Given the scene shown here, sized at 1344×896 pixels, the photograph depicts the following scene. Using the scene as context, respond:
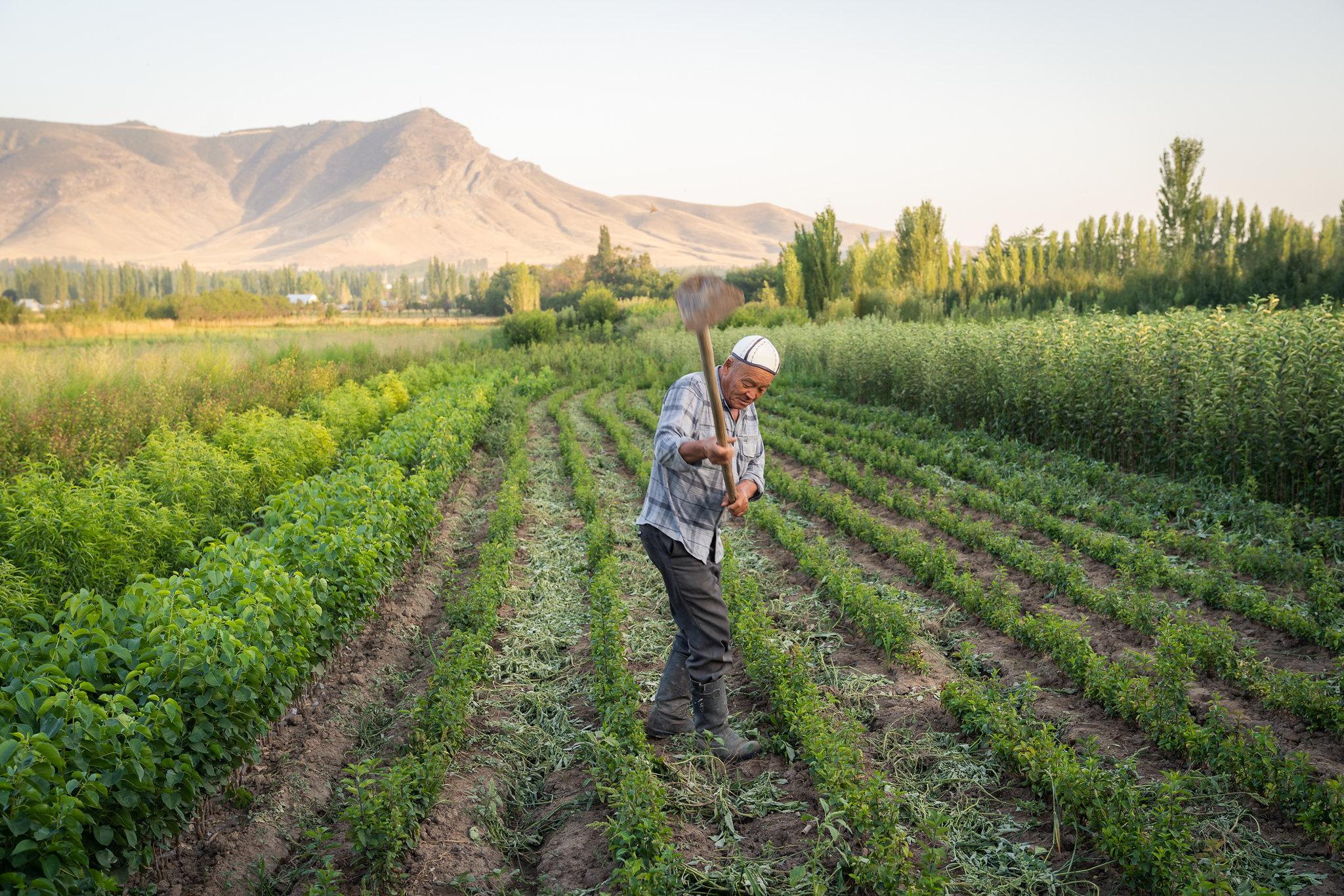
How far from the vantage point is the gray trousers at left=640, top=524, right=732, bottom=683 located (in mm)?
4227

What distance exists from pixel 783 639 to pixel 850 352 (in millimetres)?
13804

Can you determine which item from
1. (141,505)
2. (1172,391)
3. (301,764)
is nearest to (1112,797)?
(301,764)

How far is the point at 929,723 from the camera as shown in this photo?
4863mm

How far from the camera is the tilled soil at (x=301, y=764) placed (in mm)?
3691

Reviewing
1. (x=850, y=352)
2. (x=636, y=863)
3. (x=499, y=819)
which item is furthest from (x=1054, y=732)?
(x=850, y=352)

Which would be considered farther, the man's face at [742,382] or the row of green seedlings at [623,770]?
the man's face at [742,382]

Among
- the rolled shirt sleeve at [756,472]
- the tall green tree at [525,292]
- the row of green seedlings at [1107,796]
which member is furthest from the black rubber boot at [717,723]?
the tall green tree at [525,292]

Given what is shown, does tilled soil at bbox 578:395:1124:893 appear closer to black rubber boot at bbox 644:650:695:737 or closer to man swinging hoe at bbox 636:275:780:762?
black rubber boot at bbox 644:650:695:737

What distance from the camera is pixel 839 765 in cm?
393

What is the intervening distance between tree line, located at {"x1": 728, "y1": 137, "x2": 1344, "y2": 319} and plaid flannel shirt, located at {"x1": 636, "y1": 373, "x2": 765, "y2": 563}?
1431 cm

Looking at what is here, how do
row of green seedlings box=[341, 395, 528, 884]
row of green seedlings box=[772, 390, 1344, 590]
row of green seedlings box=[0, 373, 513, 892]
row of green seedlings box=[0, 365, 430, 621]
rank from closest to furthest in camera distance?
row of green seedlings box=[0, 373, 513, 892], row of green seedlings box=[341, 395, 528, 884], row of green seedlings box=[0, 365, 430, 621], row of green seedlings box=[772, 390, 1344, 590]

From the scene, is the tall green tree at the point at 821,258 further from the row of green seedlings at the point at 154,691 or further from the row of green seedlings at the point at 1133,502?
the row of green seedlings at the point at 154,691

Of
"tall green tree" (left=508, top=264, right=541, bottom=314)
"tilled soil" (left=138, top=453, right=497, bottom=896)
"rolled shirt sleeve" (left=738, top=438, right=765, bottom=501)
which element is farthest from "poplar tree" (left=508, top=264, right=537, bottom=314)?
"rolled shirt sleeve" (left=738, top=438, right=765, bottom=501)

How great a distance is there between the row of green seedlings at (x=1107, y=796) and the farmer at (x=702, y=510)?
76 centimetres
